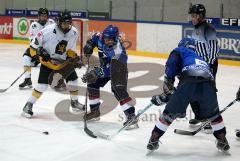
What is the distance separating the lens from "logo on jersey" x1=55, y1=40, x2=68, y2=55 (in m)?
5.05

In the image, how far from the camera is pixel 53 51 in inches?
199

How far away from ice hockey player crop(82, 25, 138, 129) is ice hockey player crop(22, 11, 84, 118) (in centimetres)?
41

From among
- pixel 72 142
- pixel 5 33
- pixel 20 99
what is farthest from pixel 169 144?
pixel 5 33

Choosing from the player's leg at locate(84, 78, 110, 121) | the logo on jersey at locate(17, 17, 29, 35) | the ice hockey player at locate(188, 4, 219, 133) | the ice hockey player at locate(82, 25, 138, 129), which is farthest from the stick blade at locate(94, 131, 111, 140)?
the logo on jersey at locate(17, 17, 29, 35)

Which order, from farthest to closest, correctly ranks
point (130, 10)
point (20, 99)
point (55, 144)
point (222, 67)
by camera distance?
point (130, 10) → point (222, 67) → point (20, 99) → point (55, 144)

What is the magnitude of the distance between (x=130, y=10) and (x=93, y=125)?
9276 millimetres

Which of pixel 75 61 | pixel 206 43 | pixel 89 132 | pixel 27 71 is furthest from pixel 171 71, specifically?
pixel 27 71

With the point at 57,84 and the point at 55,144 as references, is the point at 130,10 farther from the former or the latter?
the point at 55,144

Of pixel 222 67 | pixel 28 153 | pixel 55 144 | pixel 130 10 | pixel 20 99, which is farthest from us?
pixel 130 10

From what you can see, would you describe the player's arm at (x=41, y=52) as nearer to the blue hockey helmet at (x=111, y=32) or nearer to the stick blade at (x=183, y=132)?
the blue hockey helmet at (x=111, y=32)

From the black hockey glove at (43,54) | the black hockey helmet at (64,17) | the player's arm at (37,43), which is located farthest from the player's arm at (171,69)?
the player's arm at (37,43)

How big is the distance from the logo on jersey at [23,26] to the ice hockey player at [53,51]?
7233 millimetres

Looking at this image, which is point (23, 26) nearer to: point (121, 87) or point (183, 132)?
point (121, 87)

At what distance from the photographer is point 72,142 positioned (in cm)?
409
